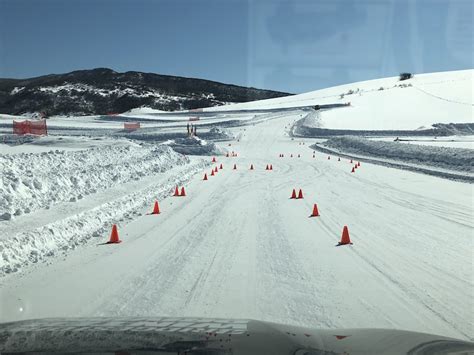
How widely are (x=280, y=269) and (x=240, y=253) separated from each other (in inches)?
45.1

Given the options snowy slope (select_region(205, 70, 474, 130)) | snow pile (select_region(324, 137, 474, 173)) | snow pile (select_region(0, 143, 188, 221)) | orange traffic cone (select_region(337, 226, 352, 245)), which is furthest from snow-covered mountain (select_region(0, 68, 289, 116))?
orange traffic cone (select_region(337, 226, 352, 245))

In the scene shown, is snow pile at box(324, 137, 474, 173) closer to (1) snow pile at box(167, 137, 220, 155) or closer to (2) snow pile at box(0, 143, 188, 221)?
(1) snow pile at box(167, 137, 220, 155)

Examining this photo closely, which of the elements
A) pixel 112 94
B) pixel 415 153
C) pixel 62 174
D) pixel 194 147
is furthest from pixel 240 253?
pixel 112 94

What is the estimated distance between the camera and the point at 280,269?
7402mm

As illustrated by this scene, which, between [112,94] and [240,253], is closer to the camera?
[240,253]

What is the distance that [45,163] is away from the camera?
1875 cm

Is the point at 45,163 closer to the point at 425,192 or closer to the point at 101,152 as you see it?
the point at 101,152

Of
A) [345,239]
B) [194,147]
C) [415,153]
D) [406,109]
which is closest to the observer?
[345,239]

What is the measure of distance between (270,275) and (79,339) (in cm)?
390

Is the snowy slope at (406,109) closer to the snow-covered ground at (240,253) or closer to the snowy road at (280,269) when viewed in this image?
the snow-covered ground at (240,253)

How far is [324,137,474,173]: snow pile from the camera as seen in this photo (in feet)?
73.0

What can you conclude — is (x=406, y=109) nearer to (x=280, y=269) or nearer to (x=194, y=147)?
(x=194, y=147)

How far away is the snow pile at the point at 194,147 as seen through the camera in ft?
121

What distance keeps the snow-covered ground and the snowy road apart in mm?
24
